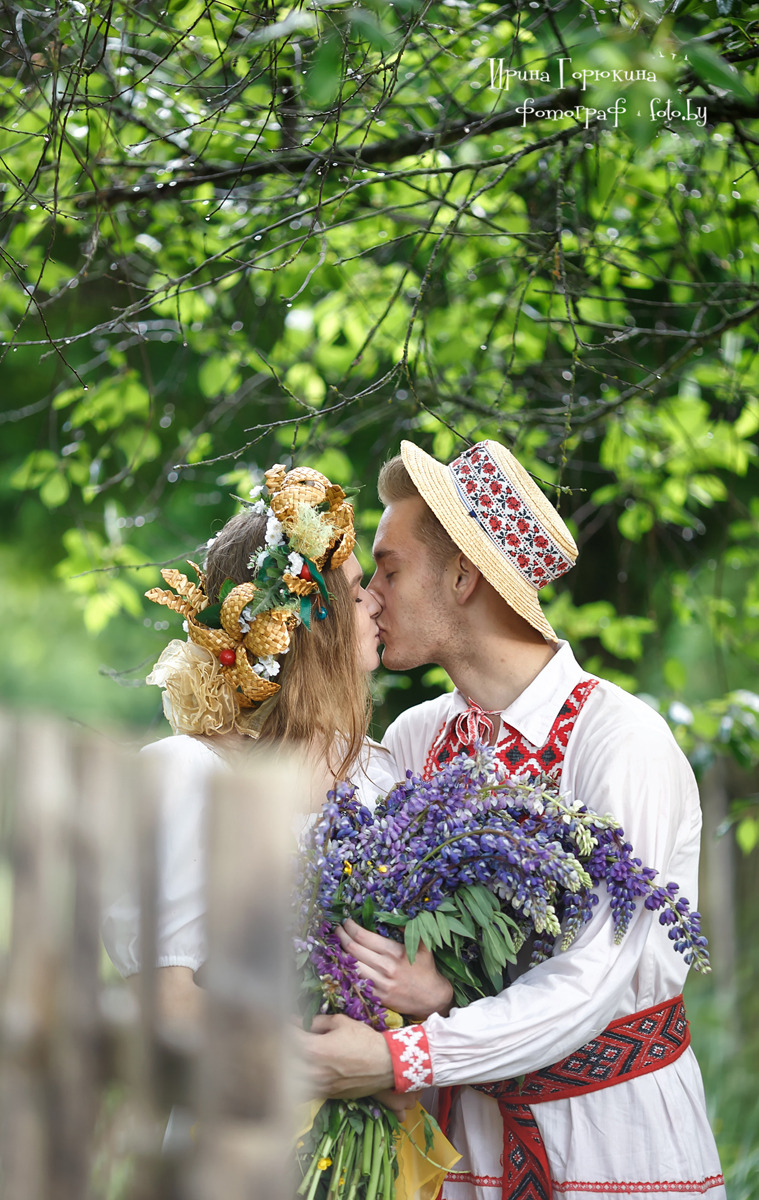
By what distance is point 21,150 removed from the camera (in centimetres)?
360

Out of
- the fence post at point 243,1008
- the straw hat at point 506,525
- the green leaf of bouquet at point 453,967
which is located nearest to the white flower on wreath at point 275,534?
the straw hat at point 506,525

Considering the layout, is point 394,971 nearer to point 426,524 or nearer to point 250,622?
point 250,622

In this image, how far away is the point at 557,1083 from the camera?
2127 millimetres

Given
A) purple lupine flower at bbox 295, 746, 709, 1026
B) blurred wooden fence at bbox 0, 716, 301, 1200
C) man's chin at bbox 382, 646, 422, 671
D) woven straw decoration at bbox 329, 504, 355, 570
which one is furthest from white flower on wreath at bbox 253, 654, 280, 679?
blurred wooden fence at bbox 0, 716, 301, 1200

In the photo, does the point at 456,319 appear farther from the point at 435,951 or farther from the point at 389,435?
the point at 435,951

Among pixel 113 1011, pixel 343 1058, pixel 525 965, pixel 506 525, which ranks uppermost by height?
pixel 113 1011

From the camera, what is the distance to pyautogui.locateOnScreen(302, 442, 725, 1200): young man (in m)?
1.94

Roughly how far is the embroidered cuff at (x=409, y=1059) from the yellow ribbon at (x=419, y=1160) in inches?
6.4

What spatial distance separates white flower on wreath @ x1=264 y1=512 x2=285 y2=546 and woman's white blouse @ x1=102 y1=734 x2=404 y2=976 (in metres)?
0.45

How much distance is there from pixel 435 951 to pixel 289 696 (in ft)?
2.06

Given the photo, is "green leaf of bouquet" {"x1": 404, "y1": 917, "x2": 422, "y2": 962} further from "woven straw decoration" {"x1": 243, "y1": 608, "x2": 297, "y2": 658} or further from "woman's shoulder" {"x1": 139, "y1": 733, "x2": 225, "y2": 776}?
"woven straw decoration" {"x1": 243, "y1": 608, "x2": 297, "y2": 658}

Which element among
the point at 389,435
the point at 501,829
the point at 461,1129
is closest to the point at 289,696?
the point at 501,829

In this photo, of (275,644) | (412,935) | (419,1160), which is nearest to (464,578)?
(275,644)

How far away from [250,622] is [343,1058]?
895 millimetres
